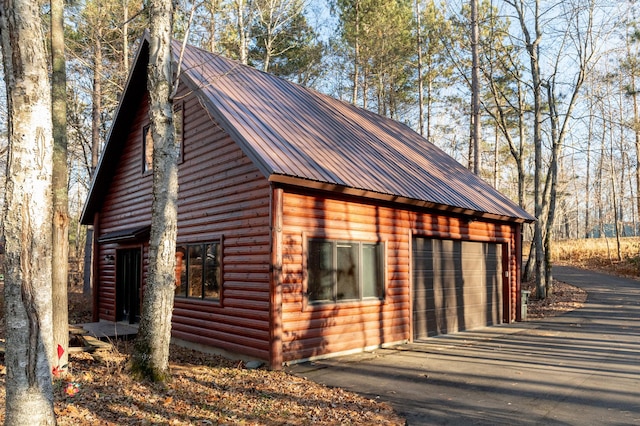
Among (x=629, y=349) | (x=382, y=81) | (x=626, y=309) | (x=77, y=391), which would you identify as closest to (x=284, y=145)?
(x=77, y=391)

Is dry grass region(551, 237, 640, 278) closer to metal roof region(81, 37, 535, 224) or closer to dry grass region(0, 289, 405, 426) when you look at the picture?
metal roof region(81, 37, 535, 224)

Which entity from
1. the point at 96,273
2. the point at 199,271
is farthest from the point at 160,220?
the point at 96,273

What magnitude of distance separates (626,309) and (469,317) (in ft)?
23.0

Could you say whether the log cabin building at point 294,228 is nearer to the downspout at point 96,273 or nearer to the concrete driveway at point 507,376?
the downspout at point 96,273

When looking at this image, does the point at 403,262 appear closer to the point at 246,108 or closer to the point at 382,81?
the point at 246,108

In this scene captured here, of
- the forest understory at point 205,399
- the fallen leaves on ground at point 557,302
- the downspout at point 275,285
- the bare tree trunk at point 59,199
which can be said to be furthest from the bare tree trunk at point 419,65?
the forest understory at point 205,399

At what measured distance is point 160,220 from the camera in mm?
6836

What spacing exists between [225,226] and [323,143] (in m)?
2.69

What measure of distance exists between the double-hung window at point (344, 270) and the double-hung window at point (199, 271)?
199 centimetres

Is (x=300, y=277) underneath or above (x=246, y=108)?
underneath

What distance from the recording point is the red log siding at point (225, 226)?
338 inches

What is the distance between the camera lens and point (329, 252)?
Result: 9172mm

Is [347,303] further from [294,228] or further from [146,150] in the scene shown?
[146,150]

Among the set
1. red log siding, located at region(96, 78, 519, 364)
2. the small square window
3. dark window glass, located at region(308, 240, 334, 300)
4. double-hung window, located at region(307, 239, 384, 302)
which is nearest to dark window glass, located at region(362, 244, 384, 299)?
double-hung window, located at region(307, 239, 384, 302)
